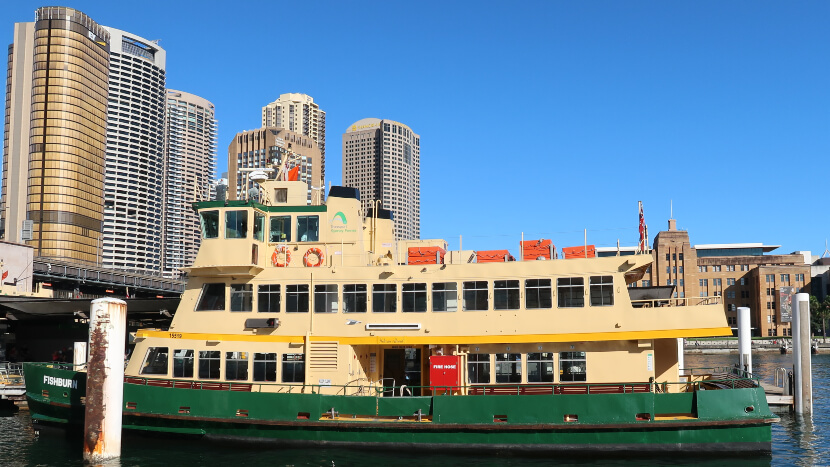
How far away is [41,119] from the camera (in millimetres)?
122938

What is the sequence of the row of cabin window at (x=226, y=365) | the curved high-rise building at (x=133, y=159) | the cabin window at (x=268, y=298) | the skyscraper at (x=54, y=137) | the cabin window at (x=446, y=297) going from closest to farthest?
1. the row of cabin window at (x=226, y=365)
2. the cabin window at (x=446, y=297)
3. the cabin window at (x=268, y=298)
4. the skyscraper at (x=54, y=137)
5. the curved high-rise building at (x=133, y=159)

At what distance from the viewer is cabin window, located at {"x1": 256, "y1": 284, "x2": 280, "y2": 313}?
777 inches

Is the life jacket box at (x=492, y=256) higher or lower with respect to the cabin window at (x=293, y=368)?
higher

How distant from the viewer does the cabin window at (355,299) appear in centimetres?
1947

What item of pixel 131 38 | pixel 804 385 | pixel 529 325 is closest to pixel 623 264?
pixel 529 325

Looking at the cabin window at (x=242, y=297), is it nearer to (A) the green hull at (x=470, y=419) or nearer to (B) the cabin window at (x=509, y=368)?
(A) the green hull at (x=470, y=419)

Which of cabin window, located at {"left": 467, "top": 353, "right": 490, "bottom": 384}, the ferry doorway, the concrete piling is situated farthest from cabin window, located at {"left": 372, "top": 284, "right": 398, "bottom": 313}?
the concrete piling

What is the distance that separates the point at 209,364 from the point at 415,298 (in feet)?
20.7

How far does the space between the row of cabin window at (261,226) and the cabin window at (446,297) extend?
168 inches

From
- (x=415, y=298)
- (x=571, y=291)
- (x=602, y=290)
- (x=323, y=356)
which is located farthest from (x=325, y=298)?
Result: (x=602, y=290)

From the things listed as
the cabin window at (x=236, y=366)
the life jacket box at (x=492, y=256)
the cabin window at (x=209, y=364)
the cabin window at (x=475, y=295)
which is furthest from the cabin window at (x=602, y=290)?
the cabin window at (x=209, y=364)

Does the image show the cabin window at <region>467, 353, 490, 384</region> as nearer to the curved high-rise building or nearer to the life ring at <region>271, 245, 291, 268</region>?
the life ring at <region>271, 245, 291, 268</region>

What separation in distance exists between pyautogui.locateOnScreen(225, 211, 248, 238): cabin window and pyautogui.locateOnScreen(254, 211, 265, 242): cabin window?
391 millimetres

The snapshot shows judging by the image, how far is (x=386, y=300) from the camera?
19.4 meters
